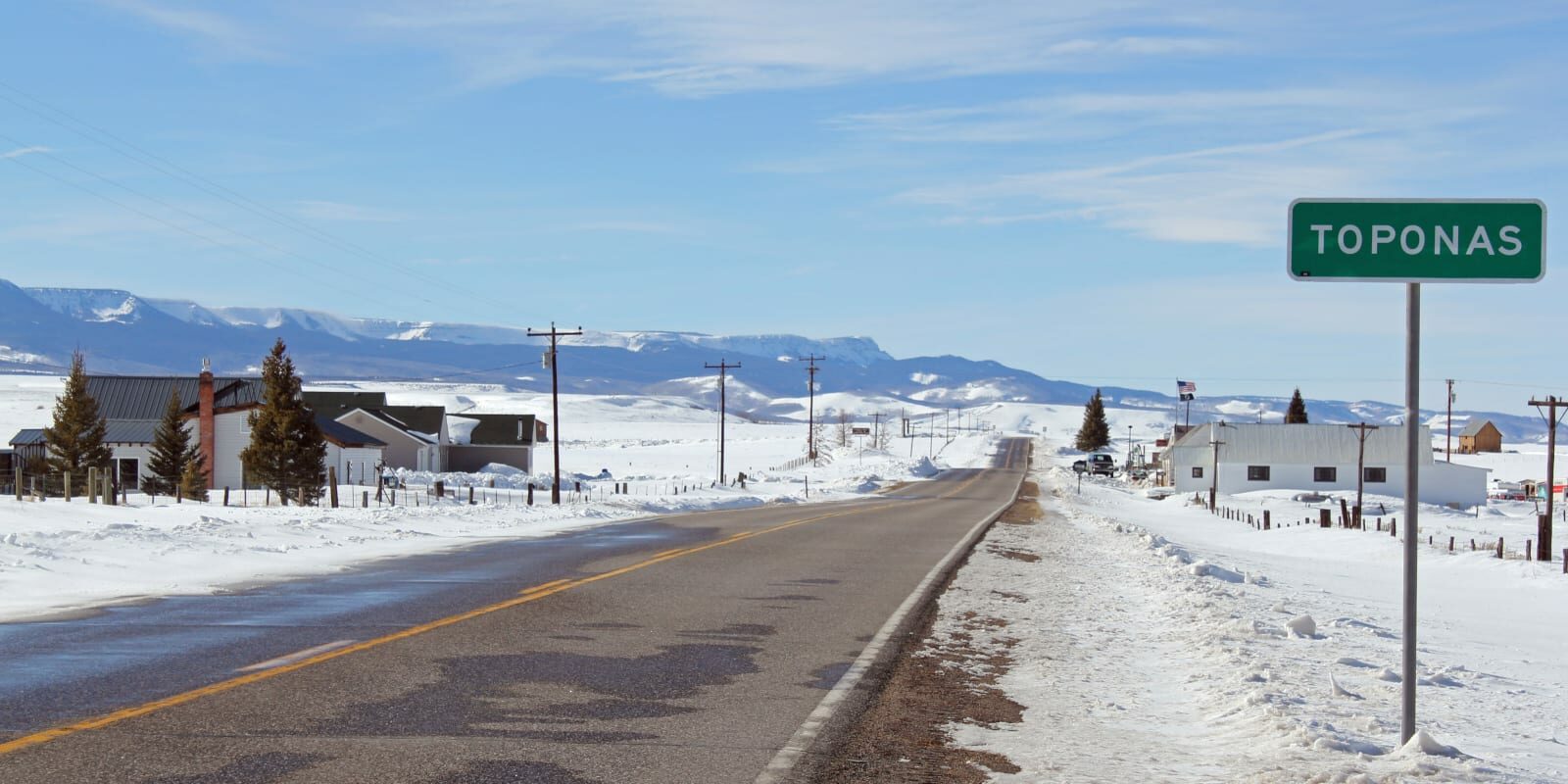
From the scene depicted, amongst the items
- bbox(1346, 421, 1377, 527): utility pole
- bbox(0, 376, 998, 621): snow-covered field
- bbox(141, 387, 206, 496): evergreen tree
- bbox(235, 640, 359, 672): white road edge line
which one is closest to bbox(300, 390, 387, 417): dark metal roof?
bbox(141, 387, 206, 496): evergreen tree

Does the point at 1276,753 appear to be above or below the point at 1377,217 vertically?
below

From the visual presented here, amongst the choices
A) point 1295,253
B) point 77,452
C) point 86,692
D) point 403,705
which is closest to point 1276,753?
point 1295,253

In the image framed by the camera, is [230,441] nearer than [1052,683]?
No

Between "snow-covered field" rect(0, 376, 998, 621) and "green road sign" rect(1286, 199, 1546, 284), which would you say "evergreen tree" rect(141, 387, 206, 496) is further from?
"green road sign" rect(1286, 199, 1546, 284)

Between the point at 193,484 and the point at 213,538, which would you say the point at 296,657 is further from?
the point at 193,484

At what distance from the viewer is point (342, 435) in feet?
235

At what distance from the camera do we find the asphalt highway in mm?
6961

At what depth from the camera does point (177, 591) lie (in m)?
14.5

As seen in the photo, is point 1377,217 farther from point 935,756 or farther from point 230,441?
point 230,441

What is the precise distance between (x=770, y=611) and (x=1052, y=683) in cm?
438

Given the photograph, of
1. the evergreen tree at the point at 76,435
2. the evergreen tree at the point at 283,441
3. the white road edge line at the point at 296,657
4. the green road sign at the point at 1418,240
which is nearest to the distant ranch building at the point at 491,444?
the evergreen tree at the point at 76,435

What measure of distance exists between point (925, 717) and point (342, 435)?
67034mm

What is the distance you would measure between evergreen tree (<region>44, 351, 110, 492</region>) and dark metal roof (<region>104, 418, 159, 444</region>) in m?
5.60

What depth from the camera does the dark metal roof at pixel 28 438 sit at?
6950 centimetres
